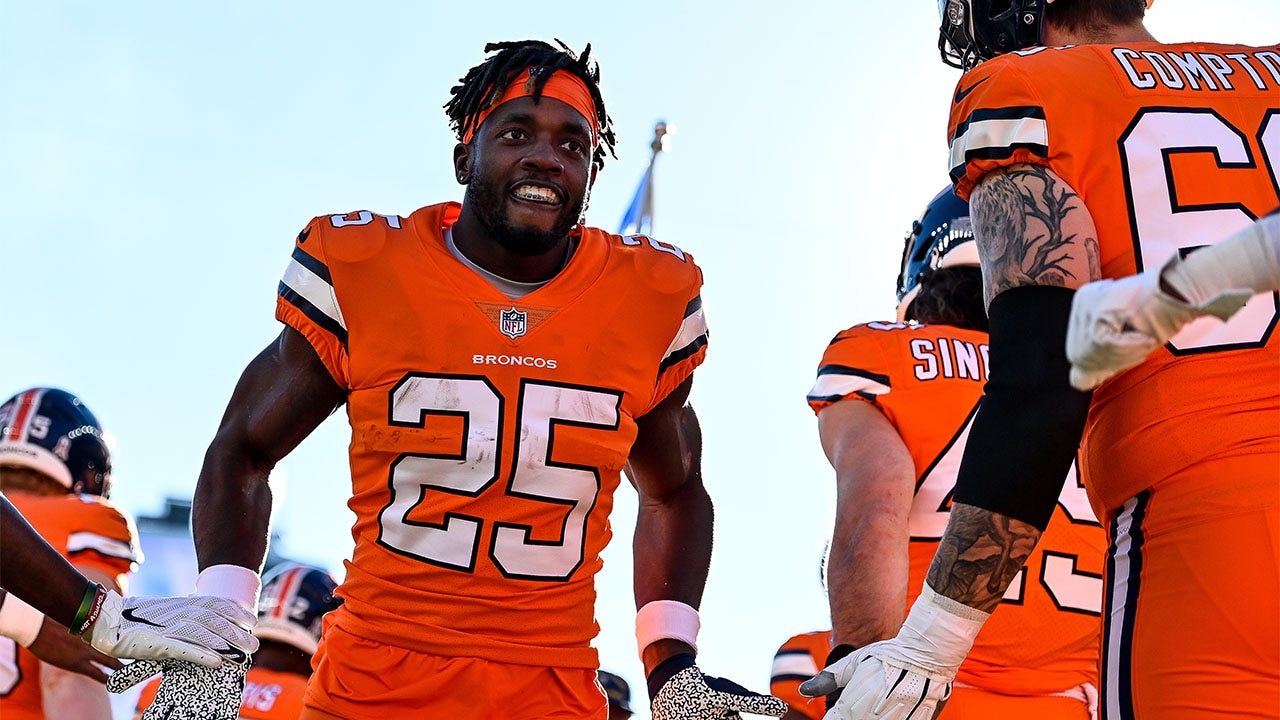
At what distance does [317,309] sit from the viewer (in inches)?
152

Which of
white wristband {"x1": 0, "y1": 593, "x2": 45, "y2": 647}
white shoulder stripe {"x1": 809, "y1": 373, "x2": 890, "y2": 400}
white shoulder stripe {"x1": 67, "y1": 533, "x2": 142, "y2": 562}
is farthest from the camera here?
white shoulder stripe {"x1": 67, "y1": 533, "x2": 142, "y2": 562}

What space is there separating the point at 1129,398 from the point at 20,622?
12.2ft

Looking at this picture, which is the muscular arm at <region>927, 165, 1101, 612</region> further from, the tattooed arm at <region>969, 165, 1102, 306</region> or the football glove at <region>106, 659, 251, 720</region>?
the football glove at <region>106, 659, 251, 720</region>

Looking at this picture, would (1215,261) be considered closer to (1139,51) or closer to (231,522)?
(1139,51)

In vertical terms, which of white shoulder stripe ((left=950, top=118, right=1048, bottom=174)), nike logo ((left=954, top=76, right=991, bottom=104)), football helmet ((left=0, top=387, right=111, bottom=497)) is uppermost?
nike logo ((left=954, top=76, right=991, bottom=104))

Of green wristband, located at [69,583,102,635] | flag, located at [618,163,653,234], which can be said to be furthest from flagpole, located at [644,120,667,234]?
green wristband, located at [69,583,102,635]

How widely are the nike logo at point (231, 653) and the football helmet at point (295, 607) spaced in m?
3.32

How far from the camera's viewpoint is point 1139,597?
2.62 metres

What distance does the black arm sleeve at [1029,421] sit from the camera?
105 inches

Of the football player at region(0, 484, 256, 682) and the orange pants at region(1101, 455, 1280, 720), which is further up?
the orange pants at region(1101, 455, 1280, 720)

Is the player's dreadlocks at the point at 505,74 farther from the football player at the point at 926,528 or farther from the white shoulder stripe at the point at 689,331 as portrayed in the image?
the football player at the point at 926,528

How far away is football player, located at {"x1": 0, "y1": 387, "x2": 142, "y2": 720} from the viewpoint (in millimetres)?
5645

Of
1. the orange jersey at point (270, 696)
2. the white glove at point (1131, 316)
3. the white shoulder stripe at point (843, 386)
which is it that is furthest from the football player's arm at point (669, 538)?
the orange jersey at point (270, 696)

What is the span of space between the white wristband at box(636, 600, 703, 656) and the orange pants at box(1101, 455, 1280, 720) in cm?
166
